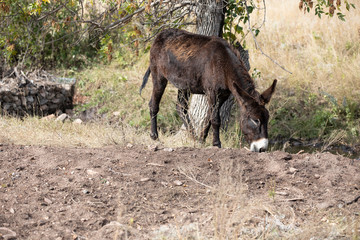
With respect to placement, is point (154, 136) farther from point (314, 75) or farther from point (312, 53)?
point (312, 53)

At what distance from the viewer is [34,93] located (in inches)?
354

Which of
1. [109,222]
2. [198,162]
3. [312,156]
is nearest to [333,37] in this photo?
[312,156]

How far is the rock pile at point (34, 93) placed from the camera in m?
8.62

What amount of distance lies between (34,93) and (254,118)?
205 inches

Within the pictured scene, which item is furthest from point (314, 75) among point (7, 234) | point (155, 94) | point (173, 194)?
point (7, 234)

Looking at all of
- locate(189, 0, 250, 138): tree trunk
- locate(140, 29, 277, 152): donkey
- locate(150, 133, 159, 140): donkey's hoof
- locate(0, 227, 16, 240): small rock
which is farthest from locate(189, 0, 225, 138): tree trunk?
locate(0, 227, 16, 240): small rock

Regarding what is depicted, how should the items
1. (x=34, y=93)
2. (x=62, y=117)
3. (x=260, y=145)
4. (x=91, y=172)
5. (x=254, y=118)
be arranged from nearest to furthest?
(x=91, y=172) → (x=260, y=145) → (x=254, y=118) → (x=62, y=117) → (x=34, y=93)

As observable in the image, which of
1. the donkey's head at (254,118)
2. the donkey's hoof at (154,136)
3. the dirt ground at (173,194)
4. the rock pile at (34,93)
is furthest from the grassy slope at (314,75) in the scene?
the rock pile at (34,93)

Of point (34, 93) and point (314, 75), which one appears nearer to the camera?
point (34, 93)

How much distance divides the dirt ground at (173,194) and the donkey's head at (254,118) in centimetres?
38

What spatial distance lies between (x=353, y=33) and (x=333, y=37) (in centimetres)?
55

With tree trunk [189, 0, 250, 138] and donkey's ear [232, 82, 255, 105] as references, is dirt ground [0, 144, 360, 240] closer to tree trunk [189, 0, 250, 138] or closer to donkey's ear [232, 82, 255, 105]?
donkey's ear [232, 82, 255, 105]

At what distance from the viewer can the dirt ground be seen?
3529 millimetres

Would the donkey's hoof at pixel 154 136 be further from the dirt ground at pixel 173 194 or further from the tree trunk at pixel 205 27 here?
the dirt ground at pixel 173 194
